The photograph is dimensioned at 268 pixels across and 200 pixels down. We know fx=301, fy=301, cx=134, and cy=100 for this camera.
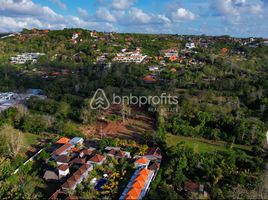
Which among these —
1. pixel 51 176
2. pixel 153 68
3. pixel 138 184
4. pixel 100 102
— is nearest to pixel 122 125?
pixel 100 102

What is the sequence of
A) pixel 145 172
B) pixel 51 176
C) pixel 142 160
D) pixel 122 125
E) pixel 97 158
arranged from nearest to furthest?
pixel 145 172
pixel 51 176
pixel 142 160
pixel 97 158
pixel 122 125

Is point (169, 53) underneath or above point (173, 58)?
above

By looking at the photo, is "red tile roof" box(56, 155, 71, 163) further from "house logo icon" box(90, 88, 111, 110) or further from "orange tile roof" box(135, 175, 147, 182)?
"house logo icon" box(90, 88, 111, 110)

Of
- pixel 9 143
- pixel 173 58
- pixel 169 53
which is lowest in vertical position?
pixel 9 143

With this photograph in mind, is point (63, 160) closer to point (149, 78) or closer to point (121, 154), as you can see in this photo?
point (121, 154)

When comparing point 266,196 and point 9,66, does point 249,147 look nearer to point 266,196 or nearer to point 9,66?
point 266,196

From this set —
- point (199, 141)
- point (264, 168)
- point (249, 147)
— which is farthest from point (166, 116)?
point (264, 168)
